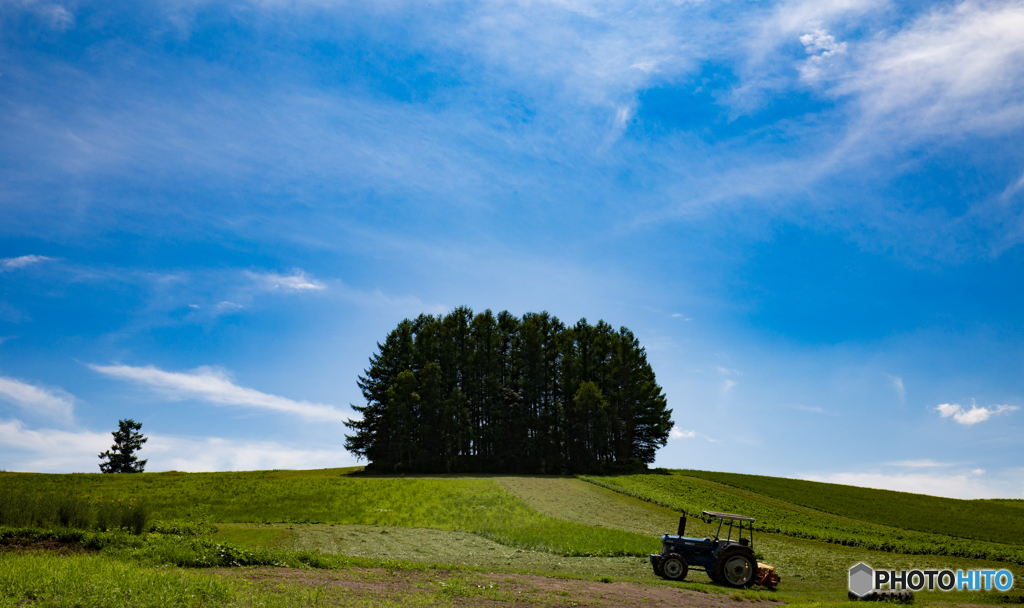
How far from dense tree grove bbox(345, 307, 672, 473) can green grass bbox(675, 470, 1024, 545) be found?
39.6 ft

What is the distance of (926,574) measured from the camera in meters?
29.6

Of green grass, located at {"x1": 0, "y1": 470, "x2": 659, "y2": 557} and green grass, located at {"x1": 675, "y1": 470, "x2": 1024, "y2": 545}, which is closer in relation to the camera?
green grass, located at {"x1": 0, "y1": 470, "x2": 659, "y2": 557}

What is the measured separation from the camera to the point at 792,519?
162ft

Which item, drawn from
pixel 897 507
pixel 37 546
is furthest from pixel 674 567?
pixel 897 507

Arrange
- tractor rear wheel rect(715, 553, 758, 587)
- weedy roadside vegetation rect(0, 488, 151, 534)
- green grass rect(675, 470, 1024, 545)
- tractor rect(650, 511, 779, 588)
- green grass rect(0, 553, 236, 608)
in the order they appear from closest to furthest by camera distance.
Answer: green grass rect(0, 553, 236, 608) → weedy roadside vegetation rect(0, 488, 151, 534) → tractor rear wheel rect(715, 553, 758, 587) → tractor rect(650, 511, 779, 588) → green grass rect(675, 470, 1024, 545)

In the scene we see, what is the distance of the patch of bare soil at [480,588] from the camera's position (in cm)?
1669

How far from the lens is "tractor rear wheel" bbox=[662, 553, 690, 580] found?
24203mm

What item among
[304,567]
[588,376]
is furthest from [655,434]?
[304,567]

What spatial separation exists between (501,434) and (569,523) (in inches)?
1580

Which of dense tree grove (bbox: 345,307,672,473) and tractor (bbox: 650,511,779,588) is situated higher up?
dense tree grove (bbox: 345,307,672,473)

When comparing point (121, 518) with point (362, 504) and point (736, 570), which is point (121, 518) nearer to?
point (362, 504)

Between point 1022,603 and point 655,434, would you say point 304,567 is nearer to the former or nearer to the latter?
point 1022,603

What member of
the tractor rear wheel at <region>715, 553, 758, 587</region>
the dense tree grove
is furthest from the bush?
the dense tree grove

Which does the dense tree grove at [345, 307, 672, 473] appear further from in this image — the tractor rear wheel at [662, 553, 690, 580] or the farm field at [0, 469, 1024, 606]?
the tractor rear wheel at [662, 553, 690, 580]
